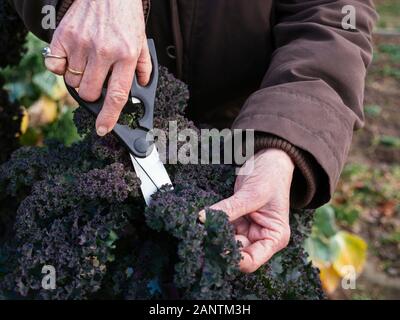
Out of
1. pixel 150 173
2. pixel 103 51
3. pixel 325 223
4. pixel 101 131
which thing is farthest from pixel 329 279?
pixel 103 51

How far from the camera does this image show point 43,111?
114 inches

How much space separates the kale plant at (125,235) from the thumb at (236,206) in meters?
0.04

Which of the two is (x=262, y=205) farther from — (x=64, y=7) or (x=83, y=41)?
(x=64, y=7)

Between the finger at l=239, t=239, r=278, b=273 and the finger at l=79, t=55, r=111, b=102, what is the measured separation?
1.55 ft

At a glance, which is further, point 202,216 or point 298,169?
point 298,169

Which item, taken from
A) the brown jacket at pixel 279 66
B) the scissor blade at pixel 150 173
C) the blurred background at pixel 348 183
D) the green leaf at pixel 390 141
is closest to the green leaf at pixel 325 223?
the blurred background at pixel 348 183

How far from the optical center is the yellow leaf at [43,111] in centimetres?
286

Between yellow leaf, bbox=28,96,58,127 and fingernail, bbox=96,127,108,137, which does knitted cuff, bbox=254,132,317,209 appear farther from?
yellow leaf, bbox=28,96,58,127

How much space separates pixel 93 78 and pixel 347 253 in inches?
88.2

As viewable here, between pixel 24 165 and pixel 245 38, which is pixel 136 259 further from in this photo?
pixel 245 38

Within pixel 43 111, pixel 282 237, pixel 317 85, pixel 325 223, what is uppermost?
pixel 317 85

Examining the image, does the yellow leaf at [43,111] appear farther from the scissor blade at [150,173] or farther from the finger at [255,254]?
the finger at [255,254]

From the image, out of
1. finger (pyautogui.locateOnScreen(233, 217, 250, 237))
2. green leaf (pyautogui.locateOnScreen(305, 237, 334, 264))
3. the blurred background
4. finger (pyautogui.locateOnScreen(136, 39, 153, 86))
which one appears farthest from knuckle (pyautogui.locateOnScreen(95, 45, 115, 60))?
green leaf (pyautogui.locateOnScreen(305, 237, 334, 264))
